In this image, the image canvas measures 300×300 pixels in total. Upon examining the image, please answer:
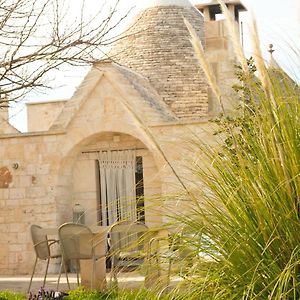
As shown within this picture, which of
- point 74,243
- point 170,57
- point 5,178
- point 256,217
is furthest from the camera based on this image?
point 170,57

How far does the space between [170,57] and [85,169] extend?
577 cm

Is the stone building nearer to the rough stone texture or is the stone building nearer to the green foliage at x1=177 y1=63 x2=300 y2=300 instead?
the rough stone texture

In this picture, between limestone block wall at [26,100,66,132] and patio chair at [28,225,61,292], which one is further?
limestone block wall at [26,100,66,132]

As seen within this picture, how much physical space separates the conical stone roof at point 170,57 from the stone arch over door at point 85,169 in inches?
119

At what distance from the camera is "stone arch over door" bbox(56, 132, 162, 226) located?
18.0 meters

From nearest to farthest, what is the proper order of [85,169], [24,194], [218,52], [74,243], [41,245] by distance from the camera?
[74,243] → [41,245] → [24,194] → [85,169] → [218,52]

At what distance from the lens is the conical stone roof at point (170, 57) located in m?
21.5

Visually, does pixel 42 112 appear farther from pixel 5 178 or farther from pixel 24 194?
pixel 24 194

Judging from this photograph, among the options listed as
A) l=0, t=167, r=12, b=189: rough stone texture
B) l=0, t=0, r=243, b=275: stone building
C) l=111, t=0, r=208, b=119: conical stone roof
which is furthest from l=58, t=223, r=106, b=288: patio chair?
l=111, t=0, r=208, b=119: conical stone roof

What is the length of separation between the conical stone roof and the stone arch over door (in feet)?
9.93

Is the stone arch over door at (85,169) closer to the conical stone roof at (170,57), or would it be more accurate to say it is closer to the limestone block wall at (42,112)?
the conical stone roof at (170,57)

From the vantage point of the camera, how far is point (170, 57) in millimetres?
22953

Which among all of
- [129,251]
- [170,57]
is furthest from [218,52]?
[129,251]

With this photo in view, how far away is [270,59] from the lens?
4328mm
